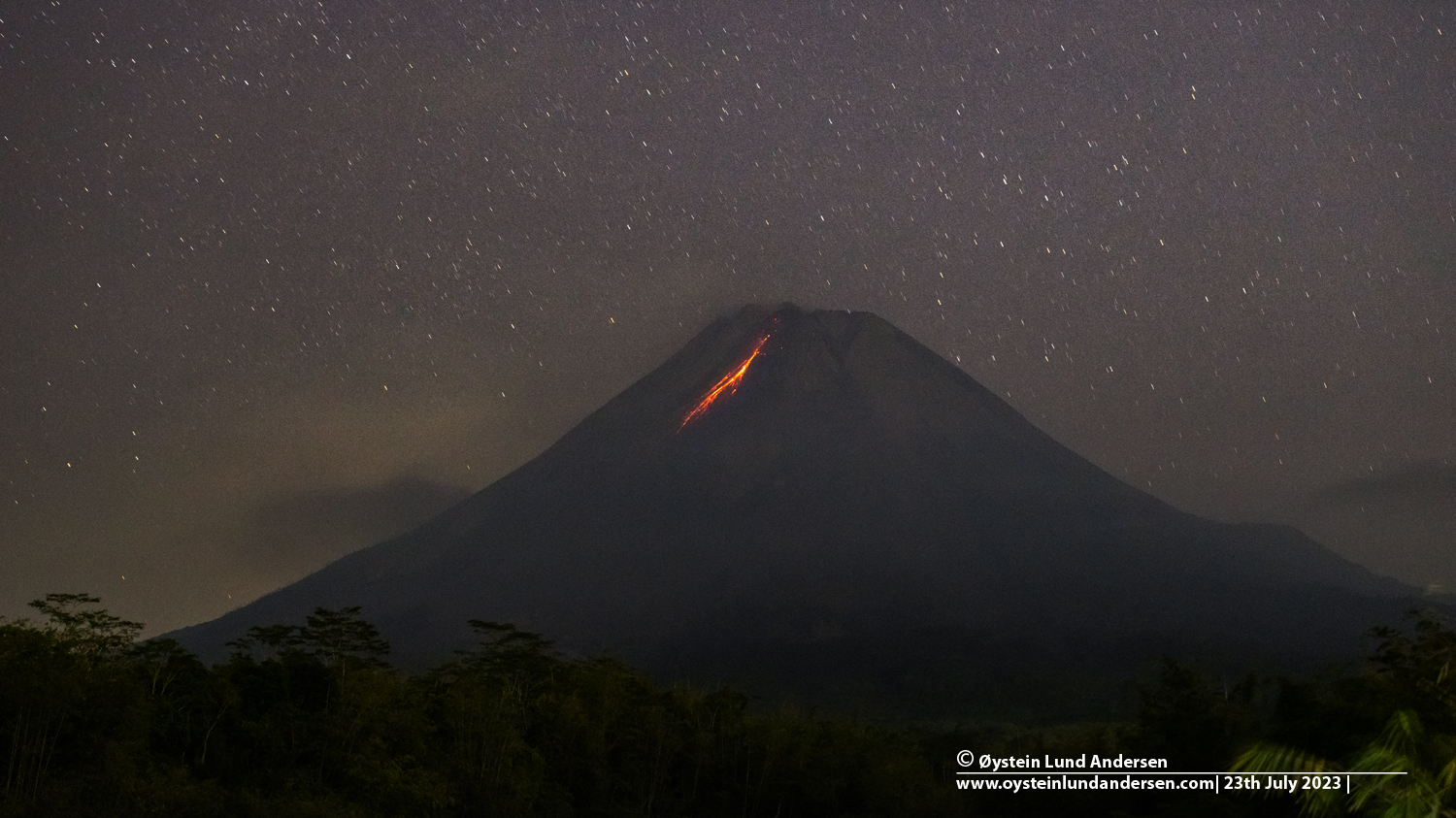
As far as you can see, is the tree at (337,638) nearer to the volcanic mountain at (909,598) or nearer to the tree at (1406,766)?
the tree at (1406,766)

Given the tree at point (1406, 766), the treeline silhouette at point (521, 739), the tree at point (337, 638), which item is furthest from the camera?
the tree at point (337, 638)

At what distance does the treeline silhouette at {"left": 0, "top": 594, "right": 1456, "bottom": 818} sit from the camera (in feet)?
101

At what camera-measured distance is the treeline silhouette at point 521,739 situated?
101 ft

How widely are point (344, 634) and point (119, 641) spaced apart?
1157 cm

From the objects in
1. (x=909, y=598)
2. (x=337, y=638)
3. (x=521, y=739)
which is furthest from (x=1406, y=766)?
(x=909, y=598)

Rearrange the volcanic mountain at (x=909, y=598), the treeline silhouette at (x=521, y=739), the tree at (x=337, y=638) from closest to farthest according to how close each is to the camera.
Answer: the treeline silhouette at (x=521, y=739) → the tree at (x=337, y=638) → the volcanic mountain at (x=909, y=598)

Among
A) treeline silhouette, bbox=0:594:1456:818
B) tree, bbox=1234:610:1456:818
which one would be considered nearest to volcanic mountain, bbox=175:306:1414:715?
treeline silhouette, bbox=0:594:1456:818

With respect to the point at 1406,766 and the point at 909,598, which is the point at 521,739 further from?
the point at 909,598

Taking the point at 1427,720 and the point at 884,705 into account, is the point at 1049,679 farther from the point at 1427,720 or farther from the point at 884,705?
the point at 1427,720

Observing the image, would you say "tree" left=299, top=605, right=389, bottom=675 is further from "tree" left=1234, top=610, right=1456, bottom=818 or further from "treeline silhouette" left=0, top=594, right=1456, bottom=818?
"tree" left=1234, top=610, right=1456, bottom=818

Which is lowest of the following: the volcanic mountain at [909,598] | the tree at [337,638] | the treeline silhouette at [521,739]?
the treeline silhouette at [521,739]

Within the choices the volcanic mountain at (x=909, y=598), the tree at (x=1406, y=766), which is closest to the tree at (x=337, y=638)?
the tree at (x=1406, y=766)

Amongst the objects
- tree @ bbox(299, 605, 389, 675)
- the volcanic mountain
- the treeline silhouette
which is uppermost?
the volcanic mountain

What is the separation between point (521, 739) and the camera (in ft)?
148
